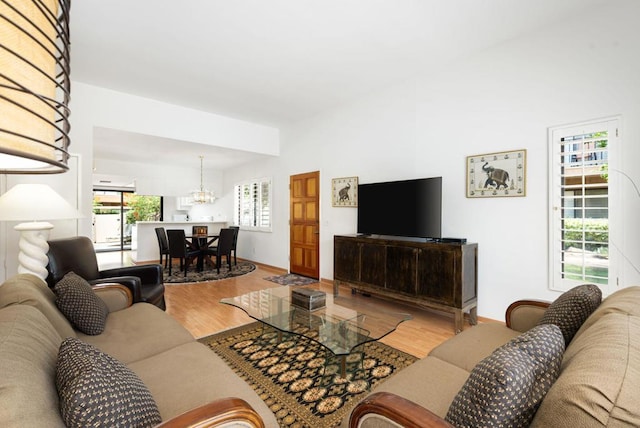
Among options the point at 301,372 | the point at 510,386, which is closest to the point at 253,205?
the point at 301,372

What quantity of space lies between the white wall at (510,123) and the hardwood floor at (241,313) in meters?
0.72

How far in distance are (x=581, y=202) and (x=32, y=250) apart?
5055mm

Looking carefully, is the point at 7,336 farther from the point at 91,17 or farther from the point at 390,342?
the point at 91,17

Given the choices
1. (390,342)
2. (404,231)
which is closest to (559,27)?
(404,231)

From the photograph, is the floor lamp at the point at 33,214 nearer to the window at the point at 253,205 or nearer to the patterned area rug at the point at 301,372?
the patterned area rug at the point at 301,372

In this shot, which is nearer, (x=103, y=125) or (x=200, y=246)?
(x=103, y=125)

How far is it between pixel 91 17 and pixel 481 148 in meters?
4.09

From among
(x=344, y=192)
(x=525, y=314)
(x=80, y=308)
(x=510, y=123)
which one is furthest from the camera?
(x=344, y=192)

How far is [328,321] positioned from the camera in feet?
8.20

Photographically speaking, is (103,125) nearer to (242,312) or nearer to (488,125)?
(242,312)

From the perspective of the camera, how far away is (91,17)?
9.25 feet

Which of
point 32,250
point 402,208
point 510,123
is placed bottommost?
point 32,250

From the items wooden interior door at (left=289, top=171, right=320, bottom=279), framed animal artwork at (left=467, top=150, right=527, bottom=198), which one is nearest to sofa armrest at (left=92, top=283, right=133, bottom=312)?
wooden interior door at (left=289, top=171, right=320, bottom=279)

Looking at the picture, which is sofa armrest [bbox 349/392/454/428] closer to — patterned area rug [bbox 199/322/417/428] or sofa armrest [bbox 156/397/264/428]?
sofa armrest [bbox 156/397/264/428]
